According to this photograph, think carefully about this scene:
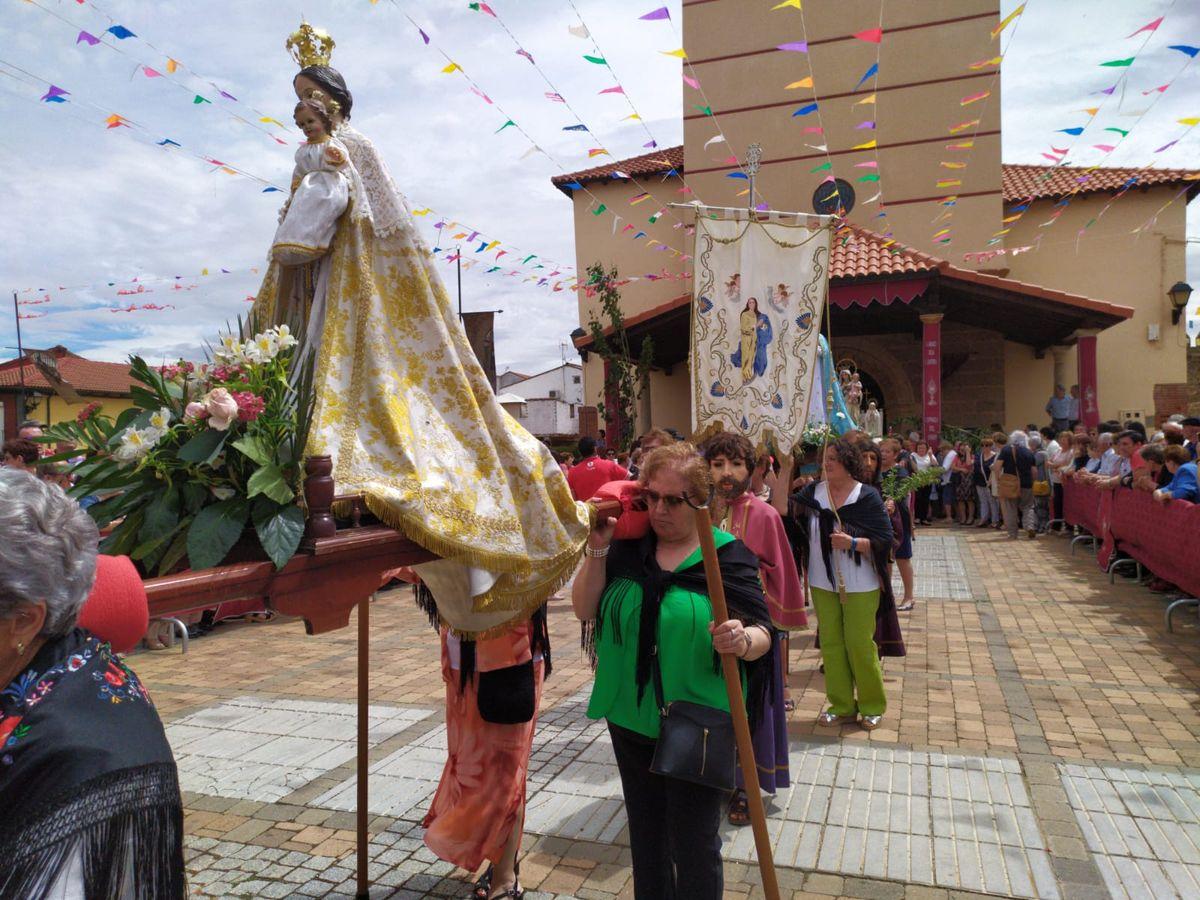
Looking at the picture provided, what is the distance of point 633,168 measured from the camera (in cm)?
2180

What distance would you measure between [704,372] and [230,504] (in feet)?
15.6

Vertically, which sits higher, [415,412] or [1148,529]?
[415,412]

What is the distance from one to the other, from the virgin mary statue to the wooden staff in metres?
0.38

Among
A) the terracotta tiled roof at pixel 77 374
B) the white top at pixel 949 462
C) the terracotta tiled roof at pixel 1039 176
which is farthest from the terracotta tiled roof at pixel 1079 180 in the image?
the terracotta tiled roof at pixel 77 374

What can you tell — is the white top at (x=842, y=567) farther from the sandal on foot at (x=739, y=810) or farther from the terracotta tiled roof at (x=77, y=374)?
the terracotta tiled roof at (x=77, y=374)

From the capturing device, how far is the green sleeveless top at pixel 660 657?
106 inches

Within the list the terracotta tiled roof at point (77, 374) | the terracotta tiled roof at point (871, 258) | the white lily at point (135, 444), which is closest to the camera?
the white lily at point (135, 444)

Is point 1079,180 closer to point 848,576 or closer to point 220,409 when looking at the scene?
point 848,576

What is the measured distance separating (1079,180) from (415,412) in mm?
20712

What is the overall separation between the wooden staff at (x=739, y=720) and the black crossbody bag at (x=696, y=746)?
60 millimetres

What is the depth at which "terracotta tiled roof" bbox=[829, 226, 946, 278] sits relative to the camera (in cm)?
1502

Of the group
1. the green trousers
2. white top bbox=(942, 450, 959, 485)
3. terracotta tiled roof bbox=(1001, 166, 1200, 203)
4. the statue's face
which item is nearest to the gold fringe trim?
the statue's face

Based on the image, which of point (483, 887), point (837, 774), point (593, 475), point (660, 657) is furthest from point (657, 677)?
point (593, 475)

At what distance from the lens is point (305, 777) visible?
4559mm
